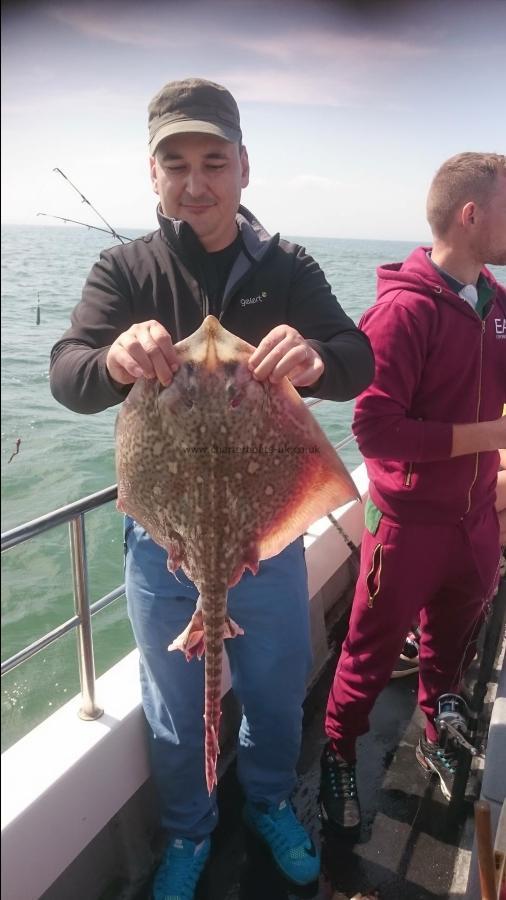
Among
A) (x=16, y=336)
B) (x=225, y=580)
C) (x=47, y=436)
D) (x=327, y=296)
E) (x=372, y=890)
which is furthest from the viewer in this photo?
(x=16, y=336)

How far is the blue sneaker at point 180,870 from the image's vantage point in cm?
228

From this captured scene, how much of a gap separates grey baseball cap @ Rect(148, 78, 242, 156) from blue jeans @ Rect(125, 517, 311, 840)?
1.18 metres

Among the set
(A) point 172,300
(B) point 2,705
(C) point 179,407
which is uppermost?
(A) point 172,300

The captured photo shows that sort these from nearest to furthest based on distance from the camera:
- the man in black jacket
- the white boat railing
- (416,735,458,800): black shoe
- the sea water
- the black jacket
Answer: the man in black jacket
the black jacket
the white boat railing
(416,735,458,800): black shoe
the sea water

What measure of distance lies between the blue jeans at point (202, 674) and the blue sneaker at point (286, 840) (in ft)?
0.20

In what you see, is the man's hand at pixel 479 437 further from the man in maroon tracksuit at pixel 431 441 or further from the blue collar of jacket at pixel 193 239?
the blue collar of jacket at pixel 193 239

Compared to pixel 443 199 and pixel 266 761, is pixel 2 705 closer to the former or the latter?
pixel 266 761

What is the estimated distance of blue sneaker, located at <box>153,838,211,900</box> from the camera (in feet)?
7.47

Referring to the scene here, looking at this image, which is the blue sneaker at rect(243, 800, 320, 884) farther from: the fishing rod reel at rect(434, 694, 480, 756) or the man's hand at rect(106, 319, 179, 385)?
the man's hand at rect(106, 319, 179, 385)

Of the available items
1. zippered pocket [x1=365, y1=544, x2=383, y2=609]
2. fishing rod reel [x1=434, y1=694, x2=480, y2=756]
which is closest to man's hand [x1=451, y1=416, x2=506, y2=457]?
zippered pocket [x1=365, y1=544, x2=383, y2=609]

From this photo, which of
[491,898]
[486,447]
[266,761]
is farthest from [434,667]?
[491,898]

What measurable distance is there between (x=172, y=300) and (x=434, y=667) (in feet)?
6.61

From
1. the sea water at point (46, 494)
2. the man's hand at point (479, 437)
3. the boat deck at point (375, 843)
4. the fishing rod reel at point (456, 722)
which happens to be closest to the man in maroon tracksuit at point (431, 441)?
the man's hand at point (479, 437)

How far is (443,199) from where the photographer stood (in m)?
→ 2.61
